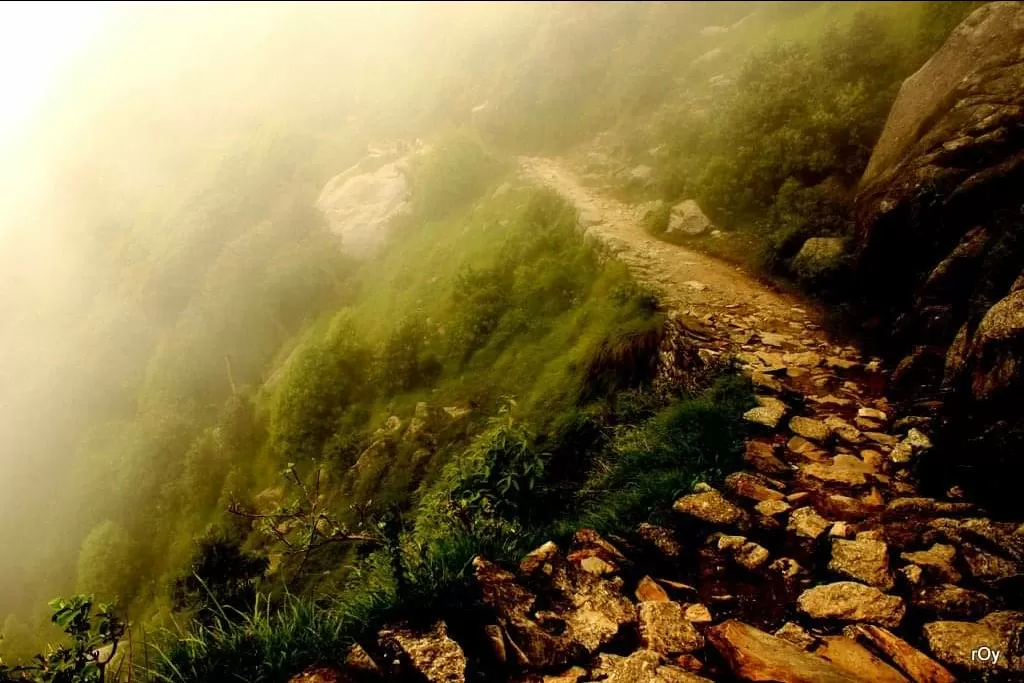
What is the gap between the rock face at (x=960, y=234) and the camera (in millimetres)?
5918

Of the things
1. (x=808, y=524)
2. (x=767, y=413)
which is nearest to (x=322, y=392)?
(x=767, y=413)

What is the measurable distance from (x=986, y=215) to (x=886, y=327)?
2428 mm

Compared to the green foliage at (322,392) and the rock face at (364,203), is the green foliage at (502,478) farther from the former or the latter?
the rock face at (364,203)

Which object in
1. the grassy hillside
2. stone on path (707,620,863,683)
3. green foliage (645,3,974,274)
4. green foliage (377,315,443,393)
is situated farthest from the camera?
green foliage (377,315,443,393)

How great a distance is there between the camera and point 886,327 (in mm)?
9539

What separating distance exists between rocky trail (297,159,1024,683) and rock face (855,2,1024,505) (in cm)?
79

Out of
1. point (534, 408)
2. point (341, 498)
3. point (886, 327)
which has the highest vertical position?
point (886, 327)

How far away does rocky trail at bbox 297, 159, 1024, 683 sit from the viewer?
12.7ft

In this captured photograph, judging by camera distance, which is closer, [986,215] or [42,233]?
[986,215]

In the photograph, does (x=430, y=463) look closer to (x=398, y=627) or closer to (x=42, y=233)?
(x=398, y=627)

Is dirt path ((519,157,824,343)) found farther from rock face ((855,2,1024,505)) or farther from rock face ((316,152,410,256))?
rock face ((316,152,410,256))

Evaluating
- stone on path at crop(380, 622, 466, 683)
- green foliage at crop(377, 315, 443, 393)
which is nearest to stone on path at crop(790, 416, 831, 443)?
stone on path at crop(380, 622, 466, 683)

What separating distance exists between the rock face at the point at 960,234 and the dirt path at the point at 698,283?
61.3 inches

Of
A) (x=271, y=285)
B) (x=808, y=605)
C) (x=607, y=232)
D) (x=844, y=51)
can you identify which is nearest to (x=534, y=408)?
(x=607, y=232)
